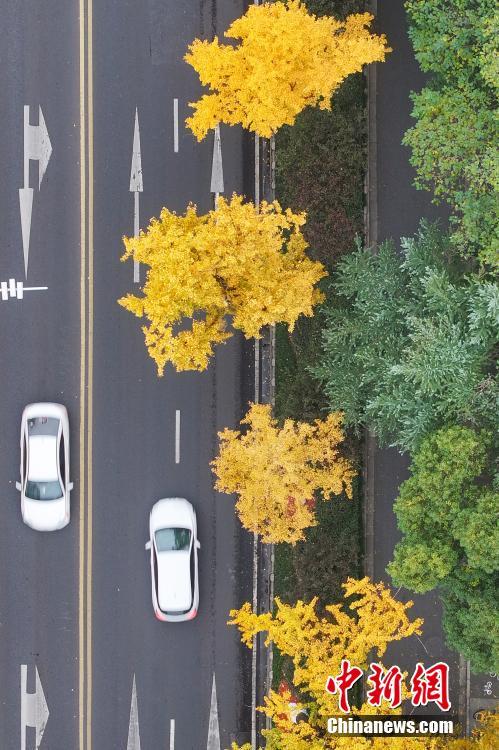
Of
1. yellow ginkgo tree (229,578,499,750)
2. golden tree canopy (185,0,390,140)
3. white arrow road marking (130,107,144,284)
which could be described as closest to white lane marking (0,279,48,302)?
white arrow road marking (130,107,144,284)

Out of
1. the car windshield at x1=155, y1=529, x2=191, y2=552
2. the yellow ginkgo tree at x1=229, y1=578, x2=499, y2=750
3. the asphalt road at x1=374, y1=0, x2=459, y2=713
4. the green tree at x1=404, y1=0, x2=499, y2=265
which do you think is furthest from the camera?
the asphalt road at x1=374, y1=0, x2=459, y2=713

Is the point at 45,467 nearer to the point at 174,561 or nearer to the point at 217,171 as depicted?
the point at 174,561

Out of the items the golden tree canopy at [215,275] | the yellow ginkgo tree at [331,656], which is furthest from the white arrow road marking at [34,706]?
the golden tree canopy at [215,275]

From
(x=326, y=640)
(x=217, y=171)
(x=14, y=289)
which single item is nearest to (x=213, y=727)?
(x=326, y=640)

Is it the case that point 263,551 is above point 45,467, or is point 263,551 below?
below

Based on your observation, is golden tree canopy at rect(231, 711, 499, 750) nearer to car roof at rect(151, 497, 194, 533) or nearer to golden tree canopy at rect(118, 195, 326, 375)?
car roof at rect(151, 497, 194, 533)

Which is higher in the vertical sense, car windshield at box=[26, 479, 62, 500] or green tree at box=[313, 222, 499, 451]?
green tree at box=[313, 222, 499, 451]

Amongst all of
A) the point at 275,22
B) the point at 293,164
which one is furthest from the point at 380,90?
the point at 275,22
